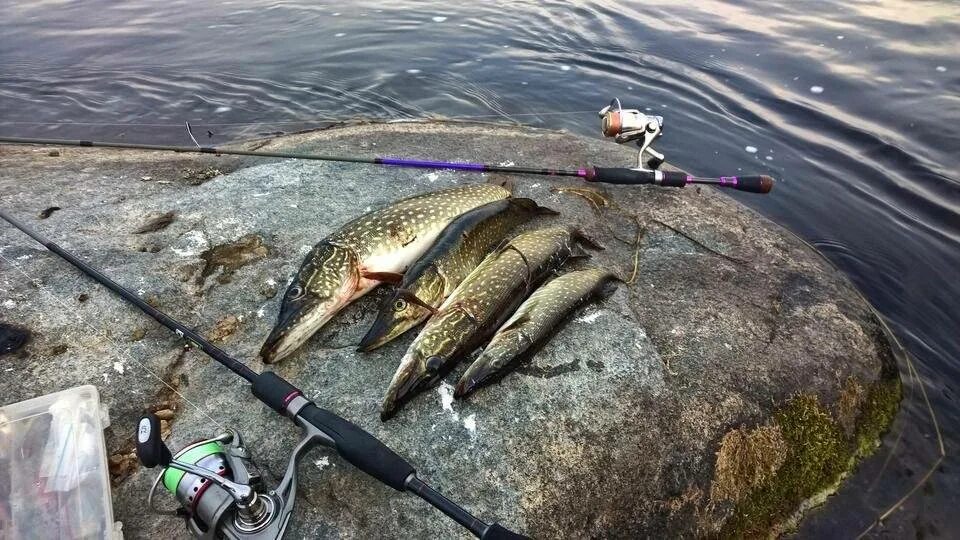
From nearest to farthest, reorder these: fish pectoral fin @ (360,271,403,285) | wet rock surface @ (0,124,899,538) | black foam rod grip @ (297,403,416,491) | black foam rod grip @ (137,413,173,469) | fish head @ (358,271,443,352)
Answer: black foam rod grip @ (137,413,173,469)
black foam rod grip @ (297,403,416,491)
wet rock surface @ (0,124,899,538)
fish head @ (358,271,443,352)
fish pectoral fin @ (360,271,403,285)

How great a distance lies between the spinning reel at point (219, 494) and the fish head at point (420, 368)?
0.73 metres

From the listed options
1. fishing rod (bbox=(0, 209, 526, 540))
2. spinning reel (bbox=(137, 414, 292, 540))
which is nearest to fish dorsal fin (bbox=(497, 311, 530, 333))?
fishing rod (bbox=(0, 209, 526, 540))

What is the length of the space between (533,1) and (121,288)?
12393mm

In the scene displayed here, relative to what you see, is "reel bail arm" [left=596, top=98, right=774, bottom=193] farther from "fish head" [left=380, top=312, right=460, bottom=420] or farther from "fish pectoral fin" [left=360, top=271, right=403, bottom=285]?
"fish head" [left=380, top=312, right=460, bottom=420]

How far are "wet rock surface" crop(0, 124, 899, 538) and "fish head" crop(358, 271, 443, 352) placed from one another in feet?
0.44

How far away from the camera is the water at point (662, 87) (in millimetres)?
5902

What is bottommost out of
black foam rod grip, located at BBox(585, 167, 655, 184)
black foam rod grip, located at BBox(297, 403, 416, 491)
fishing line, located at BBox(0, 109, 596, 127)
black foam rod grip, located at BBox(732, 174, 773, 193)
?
fishing line, located at BBox(0, 109, 596, 127)

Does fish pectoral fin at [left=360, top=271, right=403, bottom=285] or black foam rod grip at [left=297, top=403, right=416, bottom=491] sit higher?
fish pectoral fin at [left=360, top=271, right=403, bottom=285]

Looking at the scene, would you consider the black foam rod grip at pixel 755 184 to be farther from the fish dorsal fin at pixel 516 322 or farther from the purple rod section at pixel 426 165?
the fish dorsal fin at pixel 516 322

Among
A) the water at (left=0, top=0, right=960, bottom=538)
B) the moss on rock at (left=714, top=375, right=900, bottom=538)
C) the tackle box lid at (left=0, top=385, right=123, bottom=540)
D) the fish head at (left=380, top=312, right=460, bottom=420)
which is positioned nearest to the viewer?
the tackle box lid at (left=0, top=385, right=123, bottom=540)

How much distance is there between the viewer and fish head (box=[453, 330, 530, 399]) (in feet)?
10.5

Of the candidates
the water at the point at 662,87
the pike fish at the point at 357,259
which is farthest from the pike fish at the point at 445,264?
the water at the point at 662,87

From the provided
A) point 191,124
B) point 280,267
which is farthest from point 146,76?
point 280,267

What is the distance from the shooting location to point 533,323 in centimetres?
355
